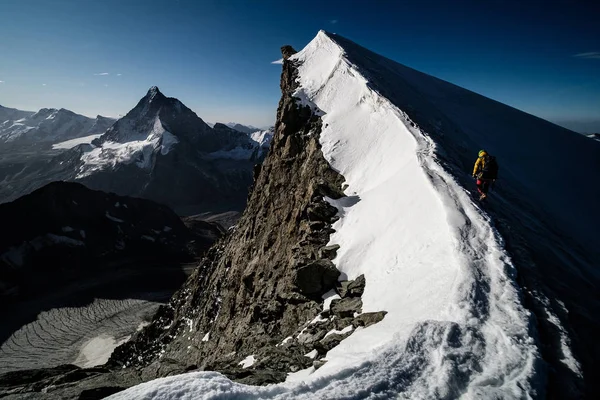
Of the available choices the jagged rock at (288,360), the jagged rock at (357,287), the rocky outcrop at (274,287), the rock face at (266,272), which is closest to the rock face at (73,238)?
the rocky outcrop at (274,287)

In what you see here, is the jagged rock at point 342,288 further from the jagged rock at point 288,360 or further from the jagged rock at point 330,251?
the jagged rock at point 288,360

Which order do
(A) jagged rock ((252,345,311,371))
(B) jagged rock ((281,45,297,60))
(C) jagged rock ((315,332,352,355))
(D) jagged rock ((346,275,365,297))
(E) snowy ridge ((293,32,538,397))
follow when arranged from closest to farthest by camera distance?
1. (E) snowy ridge ((293,32,538,397))
2. (A) jagged rock ((252,345,311,371))
3. (C) jagged rock ((315,332,352,355))
4. (D) jagged rock ((346,275,365,297))
5. (B) jagged rock ((281,45,297,60))

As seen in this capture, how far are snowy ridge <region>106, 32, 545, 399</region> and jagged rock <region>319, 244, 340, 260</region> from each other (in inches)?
20.8

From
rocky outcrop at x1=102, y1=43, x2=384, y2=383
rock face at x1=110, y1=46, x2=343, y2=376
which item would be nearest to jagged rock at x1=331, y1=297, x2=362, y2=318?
rocky outcrop at x1=102, y1=43, x2=384, y2=383

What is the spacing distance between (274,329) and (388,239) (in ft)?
23.1

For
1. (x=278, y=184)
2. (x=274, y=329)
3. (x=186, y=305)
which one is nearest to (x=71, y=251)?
(x=186, y=305)

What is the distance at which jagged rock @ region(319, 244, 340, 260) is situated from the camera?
15.3 metres

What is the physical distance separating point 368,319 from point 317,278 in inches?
190

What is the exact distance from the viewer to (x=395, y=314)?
911cm

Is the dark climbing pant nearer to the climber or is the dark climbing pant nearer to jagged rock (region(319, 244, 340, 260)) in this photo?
the climber

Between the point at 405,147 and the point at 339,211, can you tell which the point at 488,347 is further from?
the point at 405,147

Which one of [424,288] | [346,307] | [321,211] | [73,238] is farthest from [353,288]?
[73,238]

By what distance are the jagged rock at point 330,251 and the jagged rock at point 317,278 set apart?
0.68 m

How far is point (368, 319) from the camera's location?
9.60 m
